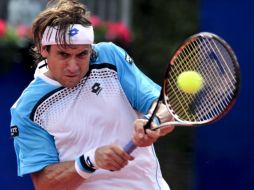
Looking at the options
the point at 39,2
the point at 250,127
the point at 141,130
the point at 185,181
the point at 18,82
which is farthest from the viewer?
the point at 39,2

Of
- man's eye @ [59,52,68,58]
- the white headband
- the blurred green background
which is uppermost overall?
the white headband

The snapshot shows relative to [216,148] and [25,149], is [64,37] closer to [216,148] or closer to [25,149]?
[25,149]

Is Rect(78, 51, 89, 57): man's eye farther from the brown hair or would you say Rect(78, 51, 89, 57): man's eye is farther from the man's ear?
the man's ear

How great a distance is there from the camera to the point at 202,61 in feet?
13.8

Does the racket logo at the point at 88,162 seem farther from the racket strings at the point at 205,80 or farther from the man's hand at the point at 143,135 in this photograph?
the racket strings at the point at 205,80

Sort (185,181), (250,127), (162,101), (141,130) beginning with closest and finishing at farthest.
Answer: (141,130) < (162,101) < (250,127) < (185,181)

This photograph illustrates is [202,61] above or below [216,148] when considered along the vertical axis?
above

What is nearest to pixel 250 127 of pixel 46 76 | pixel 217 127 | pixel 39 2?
pixel 217 127

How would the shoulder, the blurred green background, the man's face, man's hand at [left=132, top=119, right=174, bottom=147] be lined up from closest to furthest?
man's hand at [left=132, top=119, right=174, bottom=147] < the man's face < the shoulder < the blurred green background

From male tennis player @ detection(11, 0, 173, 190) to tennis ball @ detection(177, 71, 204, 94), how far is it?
202 mm

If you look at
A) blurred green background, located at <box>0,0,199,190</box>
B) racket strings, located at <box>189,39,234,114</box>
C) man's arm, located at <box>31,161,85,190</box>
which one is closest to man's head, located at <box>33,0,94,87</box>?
man's arm, located at <box>31,161,85,190</box>

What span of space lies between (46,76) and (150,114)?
555 millimetres

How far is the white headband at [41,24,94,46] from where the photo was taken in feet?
13.1

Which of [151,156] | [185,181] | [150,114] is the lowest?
[185,181]
